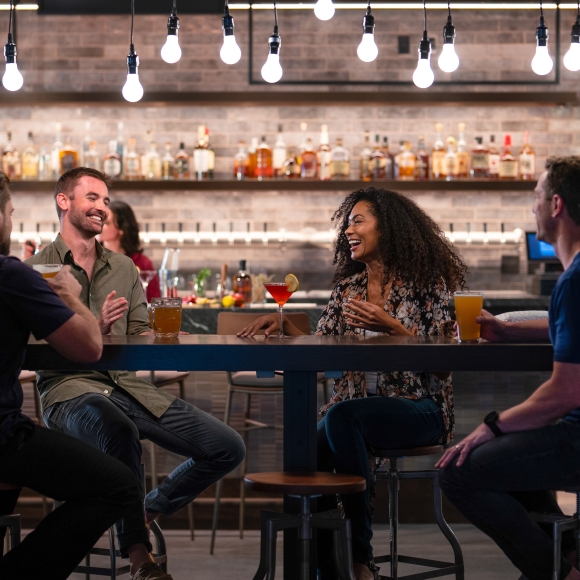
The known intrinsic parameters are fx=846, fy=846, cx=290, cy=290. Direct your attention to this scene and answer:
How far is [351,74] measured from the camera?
18.4ft

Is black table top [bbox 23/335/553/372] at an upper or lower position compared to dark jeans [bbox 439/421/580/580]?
upper

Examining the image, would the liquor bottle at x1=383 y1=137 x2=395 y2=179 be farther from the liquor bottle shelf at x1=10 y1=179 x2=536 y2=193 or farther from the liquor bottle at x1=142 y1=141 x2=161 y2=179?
the liquor bottle at x1=142 y1=141 x2=161 y2=179

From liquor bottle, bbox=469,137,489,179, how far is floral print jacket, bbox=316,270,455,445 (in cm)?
275

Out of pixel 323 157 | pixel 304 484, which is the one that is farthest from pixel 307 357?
pixel 323 157

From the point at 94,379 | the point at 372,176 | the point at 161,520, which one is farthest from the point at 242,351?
the point at 372,176

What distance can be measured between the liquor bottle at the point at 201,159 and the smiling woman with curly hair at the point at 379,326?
2472 millimetres

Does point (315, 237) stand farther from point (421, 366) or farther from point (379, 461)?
point (421, 366)

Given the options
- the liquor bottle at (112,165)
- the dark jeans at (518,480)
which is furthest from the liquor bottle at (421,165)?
the dark jeans at (518,480)

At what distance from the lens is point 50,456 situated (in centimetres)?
193

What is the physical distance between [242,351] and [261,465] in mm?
2192

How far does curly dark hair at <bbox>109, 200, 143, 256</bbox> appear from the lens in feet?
15.2

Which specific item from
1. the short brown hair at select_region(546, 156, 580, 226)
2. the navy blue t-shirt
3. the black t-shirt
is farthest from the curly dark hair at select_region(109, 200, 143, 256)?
the navy blue t-shirt

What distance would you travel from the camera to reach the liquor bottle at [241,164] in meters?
5.51

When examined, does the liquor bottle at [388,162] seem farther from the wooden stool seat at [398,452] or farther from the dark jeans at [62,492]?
the dark jeans at [62,492]
